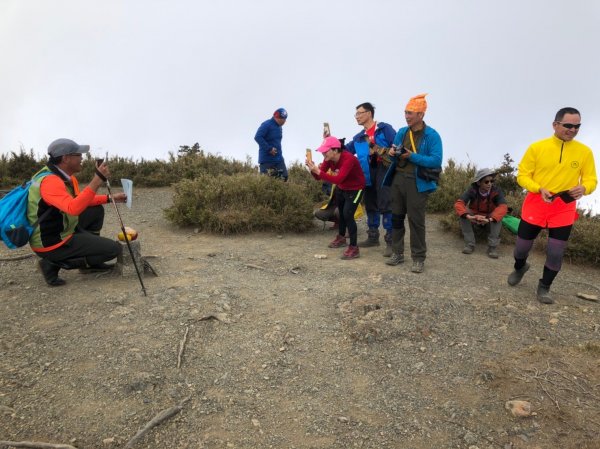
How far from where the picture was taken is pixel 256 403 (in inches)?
119

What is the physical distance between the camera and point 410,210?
530 centimetres

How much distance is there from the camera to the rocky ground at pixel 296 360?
2.81m

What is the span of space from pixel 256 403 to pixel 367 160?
392 cm

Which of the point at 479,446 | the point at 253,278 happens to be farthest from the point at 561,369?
the point at 253,278

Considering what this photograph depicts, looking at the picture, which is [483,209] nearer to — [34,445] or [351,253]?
[351,253]

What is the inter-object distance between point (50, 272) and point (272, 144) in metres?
5.32

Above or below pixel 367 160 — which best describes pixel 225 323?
below

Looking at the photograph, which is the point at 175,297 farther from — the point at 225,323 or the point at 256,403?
the point at 256,403

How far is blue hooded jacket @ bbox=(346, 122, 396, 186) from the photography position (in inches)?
235

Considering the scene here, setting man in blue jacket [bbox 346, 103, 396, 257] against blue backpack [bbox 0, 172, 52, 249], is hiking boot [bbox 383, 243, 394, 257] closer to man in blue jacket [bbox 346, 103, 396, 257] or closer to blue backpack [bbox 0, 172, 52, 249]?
man in blue jacket [bbox 346, 103, 396, 257]

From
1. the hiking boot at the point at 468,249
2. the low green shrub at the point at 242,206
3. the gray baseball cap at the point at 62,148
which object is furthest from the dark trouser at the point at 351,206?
the gray baseball cap at the point at 62,148

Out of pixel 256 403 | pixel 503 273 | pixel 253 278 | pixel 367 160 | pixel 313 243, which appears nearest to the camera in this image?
pixel 256 403

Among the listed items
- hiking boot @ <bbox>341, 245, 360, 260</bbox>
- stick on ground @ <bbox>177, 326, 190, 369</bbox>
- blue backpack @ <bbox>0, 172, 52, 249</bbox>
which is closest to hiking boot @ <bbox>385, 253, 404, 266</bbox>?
hiking boot @ <bbox>341, 245, 360, 260</bbox>

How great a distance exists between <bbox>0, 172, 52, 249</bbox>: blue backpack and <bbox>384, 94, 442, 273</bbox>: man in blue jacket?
12.0 ft
